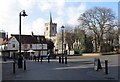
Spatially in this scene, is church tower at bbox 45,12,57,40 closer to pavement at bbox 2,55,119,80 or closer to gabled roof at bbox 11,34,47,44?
gabled roof at bbox 11,34,47,44

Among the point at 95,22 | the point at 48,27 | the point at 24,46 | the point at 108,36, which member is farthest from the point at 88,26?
the point at 48,27

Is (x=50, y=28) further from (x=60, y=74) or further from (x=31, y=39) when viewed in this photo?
(x=60, y=74)

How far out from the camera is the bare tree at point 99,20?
83500mm

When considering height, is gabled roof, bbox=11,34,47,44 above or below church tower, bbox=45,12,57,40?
below

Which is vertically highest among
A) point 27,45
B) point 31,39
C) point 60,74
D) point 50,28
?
point 50,28

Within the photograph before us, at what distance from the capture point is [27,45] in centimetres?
10375

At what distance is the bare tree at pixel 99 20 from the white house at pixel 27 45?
19671 mm

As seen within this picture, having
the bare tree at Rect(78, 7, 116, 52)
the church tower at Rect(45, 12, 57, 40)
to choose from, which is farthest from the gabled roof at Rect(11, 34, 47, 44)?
the church tower at Rect(45, 12, 57, 40)

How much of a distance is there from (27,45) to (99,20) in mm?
30338

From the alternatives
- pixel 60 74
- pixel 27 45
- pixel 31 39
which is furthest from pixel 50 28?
pixel 60 74

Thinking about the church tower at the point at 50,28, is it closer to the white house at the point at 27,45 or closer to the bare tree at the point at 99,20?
the white house at the point at 27,45

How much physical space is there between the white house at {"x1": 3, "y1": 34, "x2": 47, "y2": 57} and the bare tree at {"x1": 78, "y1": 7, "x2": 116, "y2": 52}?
19.7m

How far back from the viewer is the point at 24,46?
103m

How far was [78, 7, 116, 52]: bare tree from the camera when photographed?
83500mm
